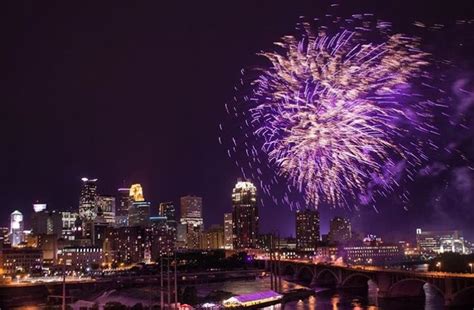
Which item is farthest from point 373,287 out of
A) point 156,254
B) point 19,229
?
point 19,229

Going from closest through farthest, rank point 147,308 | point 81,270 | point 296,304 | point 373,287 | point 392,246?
point 147,308 < point 296,304 < point 373,287 < point 81,270 < point 392,246

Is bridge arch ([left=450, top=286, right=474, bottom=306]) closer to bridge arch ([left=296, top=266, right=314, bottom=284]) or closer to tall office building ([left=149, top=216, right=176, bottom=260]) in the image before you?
bridge arch ([left=296, top=266, right=314, bottom=284])

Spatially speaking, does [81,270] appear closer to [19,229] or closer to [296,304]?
[19,229]

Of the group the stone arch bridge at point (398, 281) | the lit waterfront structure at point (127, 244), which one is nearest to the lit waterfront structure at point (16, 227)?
the lit waterfront structure at point (127, 244)

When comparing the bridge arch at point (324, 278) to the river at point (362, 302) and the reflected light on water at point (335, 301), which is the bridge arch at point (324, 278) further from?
the reflected light on water at point (335, 301)

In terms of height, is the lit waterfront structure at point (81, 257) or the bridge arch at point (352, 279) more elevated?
the lit waterfront structure at point (81, 257)

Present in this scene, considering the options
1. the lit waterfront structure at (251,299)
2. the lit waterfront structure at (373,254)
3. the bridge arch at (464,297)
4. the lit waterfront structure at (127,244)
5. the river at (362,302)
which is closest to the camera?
the bridge arch at (464,297)
